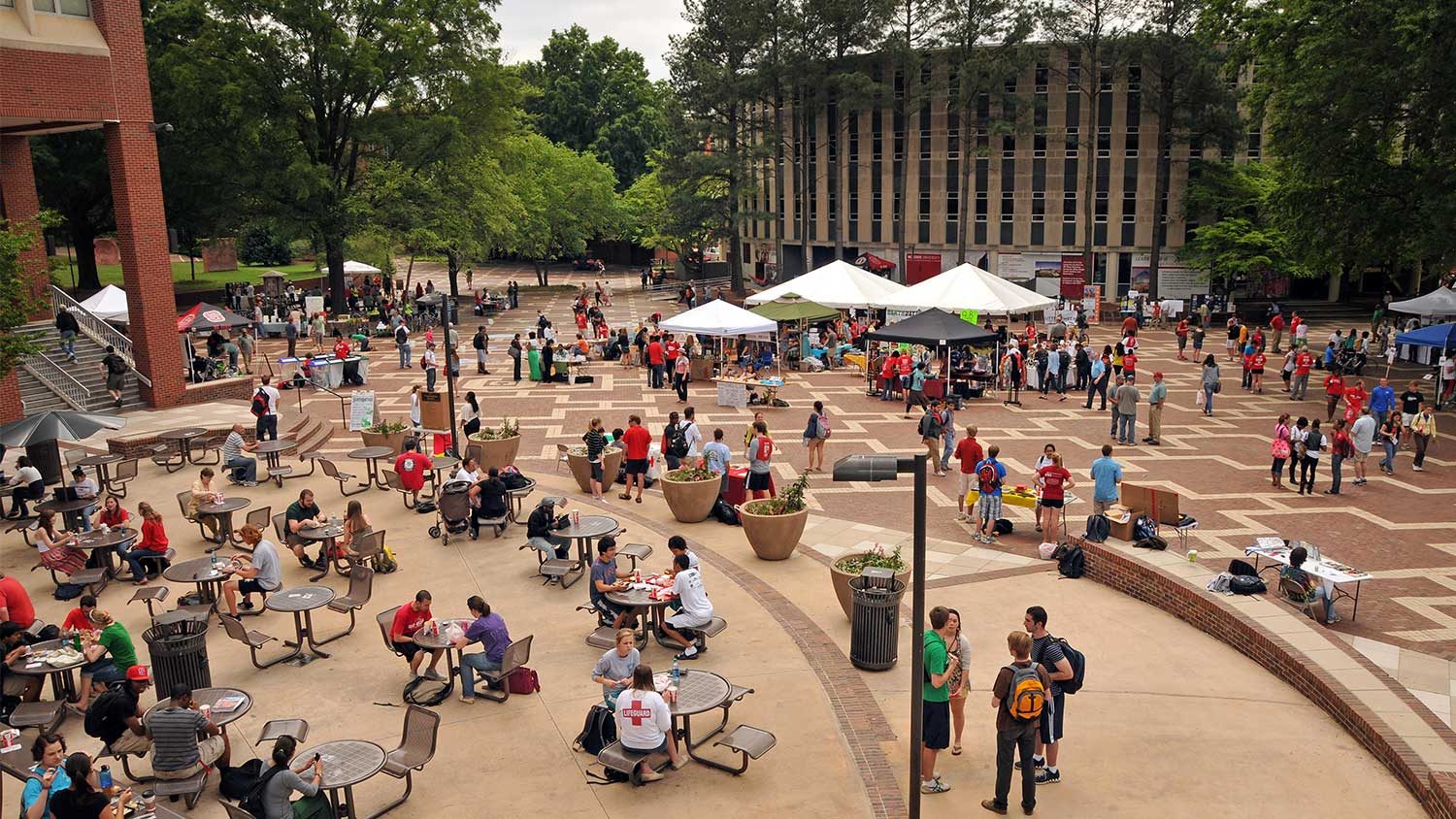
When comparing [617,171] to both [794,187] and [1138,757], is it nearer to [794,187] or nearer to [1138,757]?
[794,187]

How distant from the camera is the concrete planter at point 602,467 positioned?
18344 mm

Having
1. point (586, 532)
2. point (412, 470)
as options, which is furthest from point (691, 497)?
point (412, 470)

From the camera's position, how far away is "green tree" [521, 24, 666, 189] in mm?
87125

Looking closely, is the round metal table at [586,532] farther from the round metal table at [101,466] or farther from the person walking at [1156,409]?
the person walking at [1156,409]

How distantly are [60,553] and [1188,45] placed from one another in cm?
4924

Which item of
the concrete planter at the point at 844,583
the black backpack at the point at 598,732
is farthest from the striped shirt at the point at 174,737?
the concrete planter at the point at 844,583

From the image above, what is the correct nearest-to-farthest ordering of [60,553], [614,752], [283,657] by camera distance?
1. [614,752]
2. [283,657]
3. [60,553]

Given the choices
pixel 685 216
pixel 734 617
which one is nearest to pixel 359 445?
pixel 734 617

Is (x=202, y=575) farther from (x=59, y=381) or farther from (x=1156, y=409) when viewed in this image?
(x=1156, y=409)

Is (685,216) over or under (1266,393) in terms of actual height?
over

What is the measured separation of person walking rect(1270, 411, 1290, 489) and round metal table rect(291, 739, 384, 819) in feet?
55.2

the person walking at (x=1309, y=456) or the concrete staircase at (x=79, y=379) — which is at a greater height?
the concrete staircase at (x=79, y=379)

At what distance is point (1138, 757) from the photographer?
30.5 feet

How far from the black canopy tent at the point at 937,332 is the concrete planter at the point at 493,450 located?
10.3 meters
